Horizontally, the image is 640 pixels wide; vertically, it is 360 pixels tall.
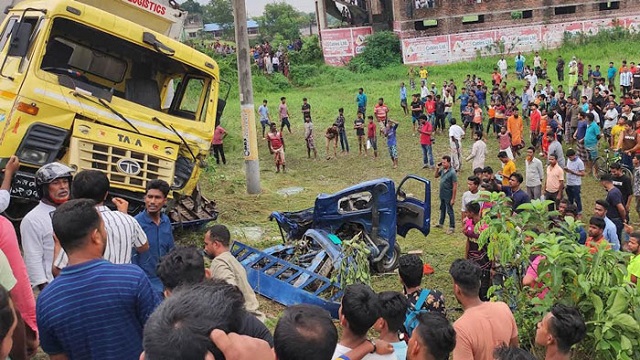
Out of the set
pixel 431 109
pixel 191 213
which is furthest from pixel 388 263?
pixel 431 109

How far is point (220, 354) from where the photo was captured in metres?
2.22

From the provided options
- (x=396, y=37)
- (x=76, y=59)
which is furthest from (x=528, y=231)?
(x=396, y=37)

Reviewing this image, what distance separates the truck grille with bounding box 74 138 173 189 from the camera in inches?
275

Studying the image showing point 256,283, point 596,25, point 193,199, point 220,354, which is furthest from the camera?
point 596,25

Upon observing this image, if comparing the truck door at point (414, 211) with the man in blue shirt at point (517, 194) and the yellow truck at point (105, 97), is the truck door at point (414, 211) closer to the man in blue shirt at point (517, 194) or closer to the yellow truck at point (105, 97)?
the man in blue shirt at point (517, 194)

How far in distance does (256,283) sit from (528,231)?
10.5ft

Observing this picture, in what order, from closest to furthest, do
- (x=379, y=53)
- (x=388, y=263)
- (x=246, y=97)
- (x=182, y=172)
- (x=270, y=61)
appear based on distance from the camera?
(x=388, y=263), (x=182, y=172), (x=246, y=97), (x=270, y=61), (x=379, y=53)

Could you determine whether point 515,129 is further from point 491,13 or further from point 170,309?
point 491,13

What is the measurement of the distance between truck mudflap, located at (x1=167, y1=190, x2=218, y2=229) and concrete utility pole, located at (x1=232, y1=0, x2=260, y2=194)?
9.38 ft

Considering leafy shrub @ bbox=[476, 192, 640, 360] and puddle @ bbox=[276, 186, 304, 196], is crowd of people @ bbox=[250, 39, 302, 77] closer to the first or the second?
Result: puddle @ bbox=[276, 186, 304, 196]

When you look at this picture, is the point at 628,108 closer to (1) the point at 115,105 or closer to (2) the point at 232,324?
(1) the point at 115,105

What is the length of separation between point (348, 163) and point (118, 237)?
1170 cm

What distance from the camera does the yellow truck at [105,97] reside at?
678 centimetres

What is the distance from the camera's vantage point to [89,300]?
283 centimetres
